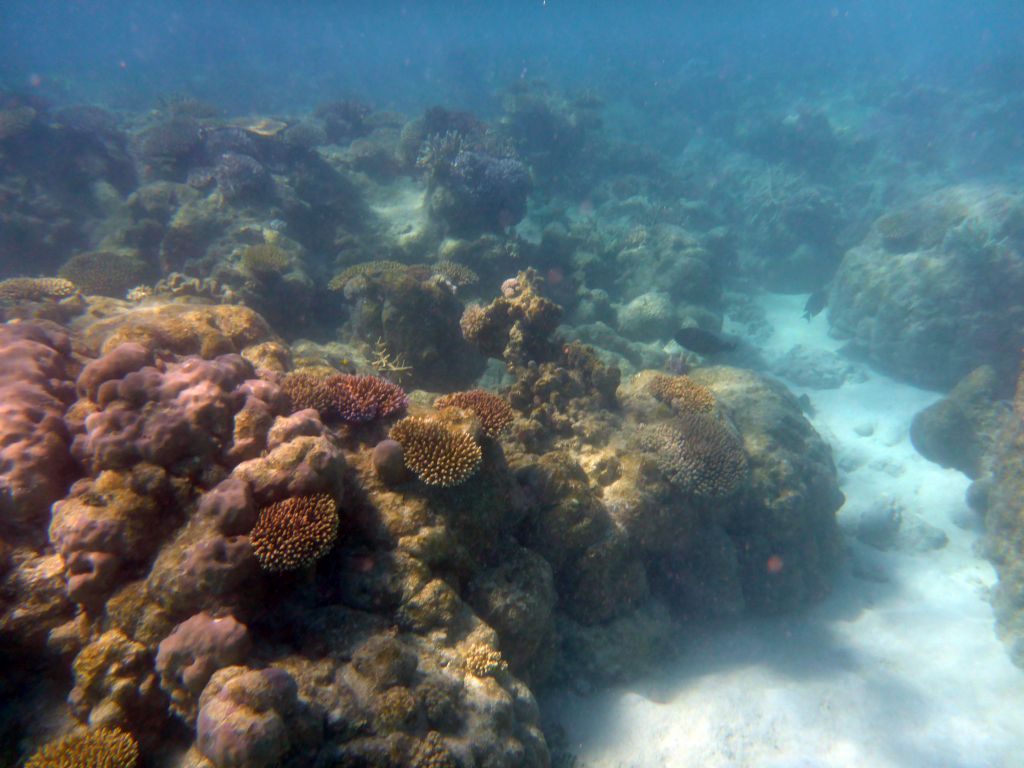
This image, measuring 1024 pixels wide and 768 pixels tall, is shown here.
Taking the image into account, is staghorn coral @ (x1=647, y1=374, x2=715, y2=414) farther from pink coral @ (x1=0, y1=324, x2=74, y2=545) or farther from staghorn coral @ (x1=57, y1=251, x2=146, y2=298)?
staghorn coral @ (x1=57, y1=251, x2=146, y2=298)

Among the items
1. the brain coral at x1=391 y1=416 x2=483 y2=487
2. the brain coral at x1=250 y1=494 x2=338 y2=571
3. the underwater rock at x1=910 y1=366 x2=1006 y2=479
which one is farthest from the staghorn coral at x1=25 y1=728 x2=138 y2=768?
the underwater rock at x1=910 y1=366 x2=1006 y2=479

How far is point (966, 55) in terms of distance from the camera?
121 ft

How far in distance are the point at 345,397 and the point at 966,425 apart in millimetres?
13181

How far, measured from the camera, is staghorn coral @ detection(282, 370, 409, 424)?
16.0 ft

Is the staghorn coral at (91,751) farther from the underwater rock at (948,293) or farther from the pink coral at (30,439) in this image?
the underwater rock at (948,293)

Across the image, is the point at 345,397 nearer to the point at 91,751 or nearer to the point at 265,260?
the point at 91,751

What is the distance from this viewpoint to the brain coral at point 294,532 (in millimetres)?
3568

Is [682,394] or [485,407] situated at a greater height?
[485,407]

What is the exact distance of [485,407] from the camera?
5.47m

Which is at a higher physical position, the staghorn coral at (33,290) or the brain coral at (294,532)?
the brain coral at (294,532)

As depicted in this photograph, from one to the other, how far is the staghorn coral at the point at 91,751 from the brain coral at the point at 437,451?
254 centimetres

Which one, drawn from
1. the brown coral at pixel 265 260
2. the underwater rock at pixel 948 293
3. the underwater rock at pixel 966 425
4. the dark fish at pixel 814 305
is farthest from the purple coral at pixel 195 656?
the dark fish at pixel 814 305

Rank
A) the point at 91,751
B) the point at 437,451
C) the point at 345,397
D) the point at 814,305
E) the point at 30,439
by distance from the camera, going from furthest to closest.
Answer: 1. the point at 814,305
2. the point at 345,397
3. the point at 437,451
4. the point at 30,439
5. the point at 91,751

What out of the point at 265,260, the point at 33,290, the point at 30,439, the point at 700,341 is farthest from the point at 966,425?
the point at 33,290
